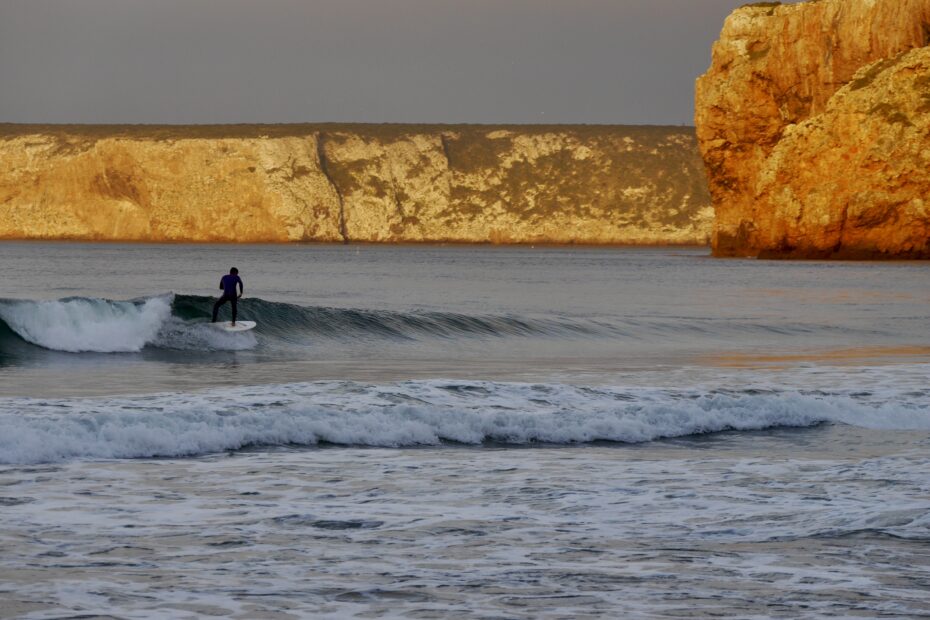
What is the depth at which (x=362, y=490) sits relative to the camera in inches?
389

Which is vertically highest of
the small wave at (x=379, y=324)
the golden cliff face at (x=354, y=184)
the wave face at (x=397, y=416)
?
the golden cliff face at (x=354, y=184)

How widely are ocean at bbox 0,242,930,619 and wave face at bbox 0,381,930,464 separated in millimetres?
36

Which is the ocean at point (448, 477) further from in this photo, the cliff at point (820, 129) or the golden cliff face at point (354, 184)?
the golden cliff face at point (354, 184)

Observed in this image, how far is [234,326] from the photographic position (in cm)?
2606

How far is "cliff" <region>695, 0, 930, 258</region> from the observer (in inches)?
3017

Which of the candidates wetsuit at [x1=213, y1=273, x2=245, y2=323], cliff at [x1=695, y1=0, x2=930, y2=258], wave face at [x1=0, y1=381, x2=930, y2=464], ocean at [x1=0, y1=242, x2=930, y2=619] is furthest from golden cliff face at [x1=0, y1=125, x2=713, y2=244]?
wave face at [x1=0, y1=381, x2=930, y2=464]

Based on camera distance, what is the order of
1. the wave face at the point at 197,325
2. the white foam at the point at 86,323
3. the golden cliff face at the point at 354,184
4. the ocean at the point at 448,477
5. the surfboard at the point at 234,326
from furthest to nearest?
the golden cliff face at the point at 354,184 → the surfboard at the point at 234,326 → the wave face at the point at 197,325 → the white foam at the point at 86,323 → the ocean at the point at 448,477

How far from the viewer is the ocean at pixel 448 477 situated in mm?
7020

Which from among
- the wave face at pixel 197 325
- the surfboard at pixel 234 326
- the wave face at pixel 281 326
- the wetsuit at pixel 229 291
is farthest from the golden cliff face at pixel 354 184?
the wetsuit at pixel 229 291

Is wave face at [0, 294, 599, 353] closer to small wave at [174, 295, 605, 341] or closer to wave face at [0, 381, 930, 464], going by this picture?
small wave at [174, 295, 605, 341]

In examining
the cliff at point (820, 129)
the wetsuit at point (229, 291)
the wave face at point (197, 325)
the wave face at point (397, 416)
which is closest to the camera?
the wave face at point (397, 416)

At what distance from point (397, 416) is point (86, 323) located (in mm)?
12857

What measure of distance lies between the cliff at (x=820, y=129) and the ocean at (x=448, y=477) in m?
53.6

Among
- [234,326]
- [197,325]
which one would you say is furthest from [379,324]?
[197,325]
